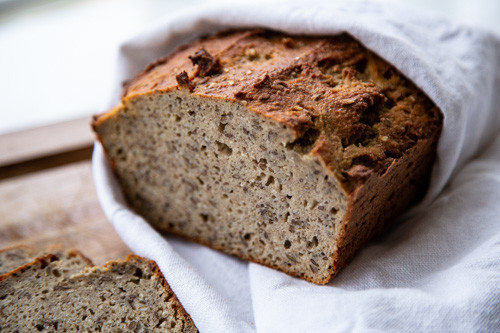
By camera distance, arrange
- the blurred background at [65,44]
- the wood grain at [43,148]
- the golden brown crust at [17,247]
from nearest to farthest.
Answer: the golden brown crust at [17,247], the wood grain at [43,148], the blurred background at [65,44]

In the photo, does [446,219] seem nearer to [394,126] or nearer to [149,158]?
[394,126]

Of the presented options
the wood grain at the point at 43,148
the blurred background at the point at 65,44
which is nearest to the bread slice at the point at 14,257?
the wood grain at the point at 43,148

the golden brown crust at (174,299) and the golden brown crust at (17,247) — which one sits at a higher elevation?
the golden brown crust at (174,299)

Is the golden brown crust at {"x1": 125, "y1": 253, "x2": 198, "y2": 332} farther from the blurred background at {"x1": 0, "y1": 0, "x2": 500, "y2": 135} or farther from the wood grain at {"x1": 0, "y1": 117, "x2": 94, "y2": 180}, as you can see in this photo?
the blurred background at {"x1": 0, "y1": 0, "x2": 500, "y2": 135}

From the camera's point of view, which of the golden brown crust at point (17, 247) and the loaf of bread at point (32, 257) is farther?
the golden brown crust at point (17, 247)

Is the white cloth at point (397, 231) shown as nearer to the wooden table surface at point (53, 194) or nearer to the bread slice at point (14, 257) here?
the wooden table surface at point (53, 194)

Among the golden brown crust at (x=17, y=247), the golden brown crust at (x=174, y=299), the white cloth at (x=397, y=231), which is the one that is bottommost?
the golden brown crust at (x=17, y=247)

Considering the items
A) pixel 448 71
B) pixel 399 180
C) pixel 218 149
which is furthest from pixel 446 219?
pixel 218 149

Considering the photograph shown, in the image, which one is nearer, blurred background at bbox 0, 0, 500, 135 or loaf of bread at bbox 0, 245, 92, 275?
loaf of bread at bbox 0, 245, 92, 275

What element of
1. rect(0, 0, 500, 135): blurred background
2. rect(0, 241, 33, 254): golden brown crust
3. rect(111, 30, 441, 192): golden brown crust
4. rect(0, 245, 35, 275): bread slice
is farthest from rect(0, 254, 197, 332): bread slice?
rect(0, 0, 500, 135): blurred background
